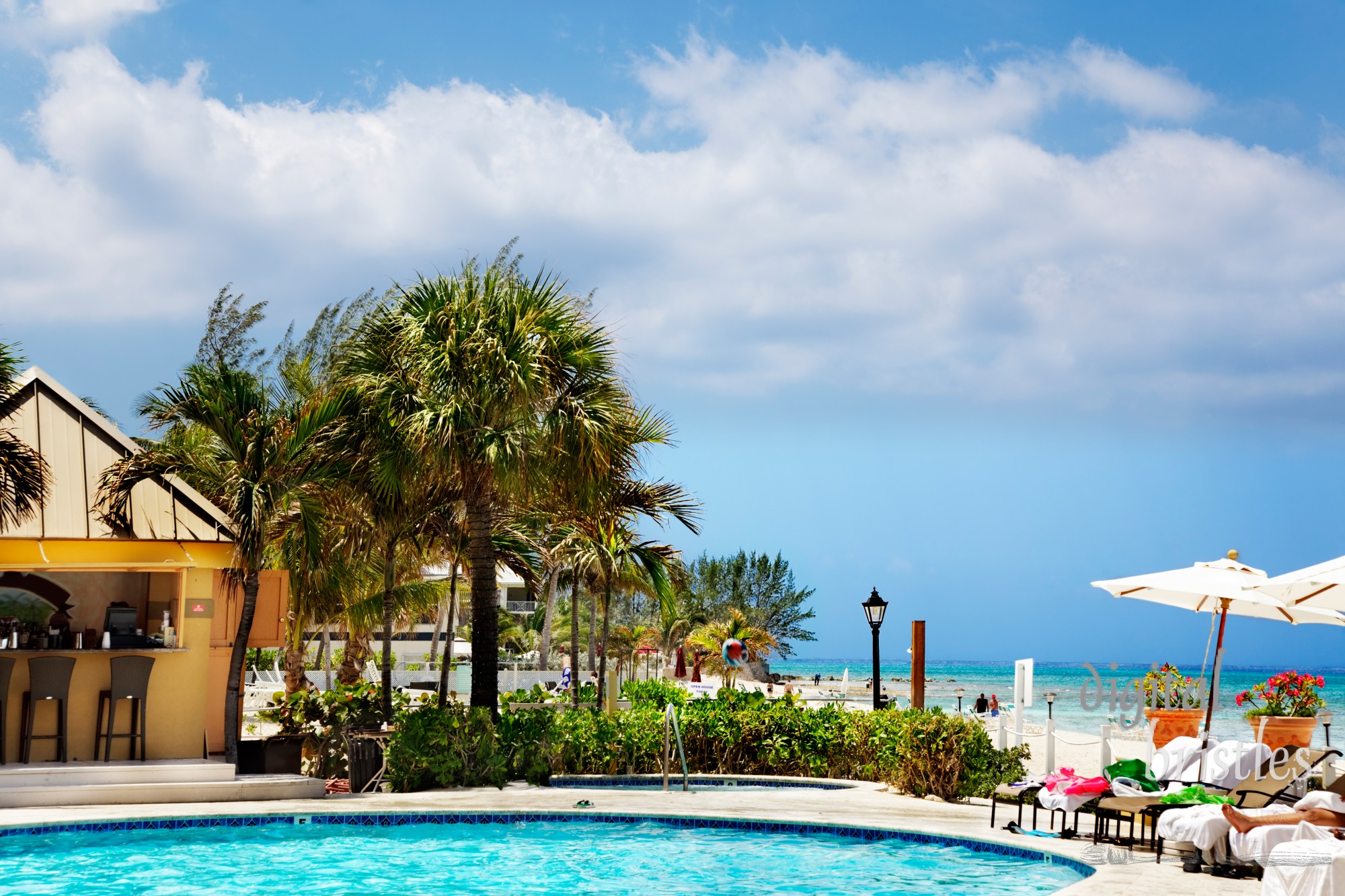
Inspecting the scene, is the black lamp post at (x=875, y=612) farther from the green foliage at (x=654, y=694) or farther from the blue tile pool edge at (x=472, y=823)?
the blue tile pool edge at (x=472, y=823)

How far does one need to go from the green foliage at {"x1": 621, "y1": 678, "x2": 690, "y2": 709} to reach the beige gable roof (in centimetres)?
612

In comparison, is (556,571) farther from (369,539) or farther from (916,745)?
(916,745)

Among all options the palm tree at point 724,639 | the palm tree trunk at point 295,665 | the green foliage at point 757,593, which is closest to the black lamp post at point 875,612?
the palm tree trunk at point 295,665

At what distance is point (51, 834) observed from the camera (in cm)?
1095

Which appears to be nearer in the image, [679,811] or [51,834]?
[51,834]

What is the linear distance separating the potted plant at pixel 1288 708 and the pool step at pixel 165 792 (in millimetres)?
10441

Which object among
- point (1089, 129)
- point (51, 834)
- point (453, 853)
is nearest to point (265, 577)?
point (51, 834)

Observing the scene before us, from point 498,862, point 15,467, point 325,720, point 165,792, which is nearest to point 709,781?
point 498,862

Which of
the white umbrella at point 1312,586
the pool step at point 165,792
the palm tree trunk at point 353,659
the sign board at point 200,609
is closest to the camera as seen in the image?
the white umbrella at point 1312,586

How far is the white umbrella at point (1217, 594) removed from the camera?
34.7ft

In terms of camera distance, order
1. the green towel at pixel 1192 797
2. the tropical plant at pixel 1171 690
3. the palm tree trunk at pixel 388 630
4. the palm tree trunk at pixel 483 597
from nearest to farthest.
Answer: the green towel at pixel 1192 797 < the palm tree trunk at pixel 483 597 < the tropical plant at pixel 1171 690 < the palm tree trunk at pixel 388 630

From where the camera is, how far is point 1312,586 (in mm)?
9688

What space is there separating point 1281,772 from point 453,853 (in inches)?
285

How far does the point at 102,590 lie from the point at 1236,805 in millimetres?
12410
